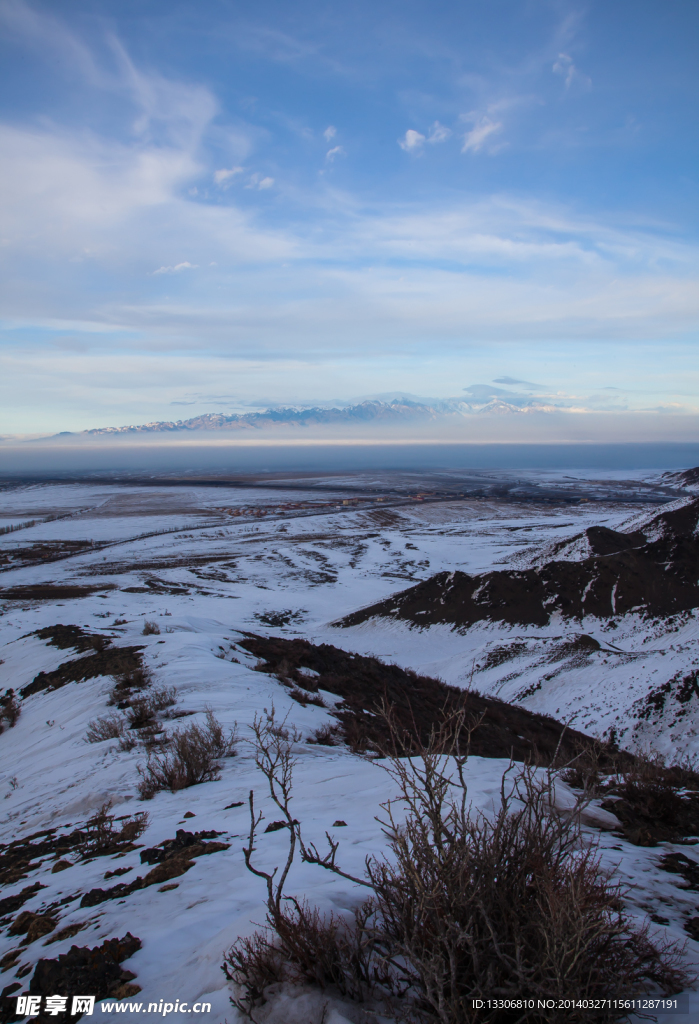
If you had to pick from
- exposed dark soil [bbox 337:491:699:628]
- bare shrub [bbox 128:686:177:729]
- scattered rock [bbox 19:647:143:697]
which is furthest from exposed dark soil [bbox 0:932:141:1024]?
Result: exposed dark soil [bbox 337:491:699:628]

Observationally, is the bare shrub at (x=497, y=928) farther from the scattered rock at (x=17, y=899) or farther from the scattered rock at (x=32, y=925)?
the scattered rock at (x=17, y=899)

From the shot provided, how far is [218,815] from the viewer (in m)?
4.48

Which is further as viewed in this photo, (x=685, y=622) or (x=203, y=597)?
(x=203, y=597)

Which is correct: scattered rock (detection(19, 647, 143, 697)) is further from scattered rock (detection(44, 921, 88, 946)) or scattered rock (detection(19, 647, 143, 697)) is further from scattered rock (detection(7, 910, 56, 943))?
scattered rock (detection(44, 921, 88, 946))

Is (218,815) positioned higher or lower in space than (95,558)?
higher

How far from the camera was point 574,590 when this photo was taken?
2130 centimetres

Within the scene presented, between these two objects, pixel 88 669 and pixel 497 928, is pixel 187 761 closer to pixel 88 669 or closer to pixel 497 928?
pixel 497 928

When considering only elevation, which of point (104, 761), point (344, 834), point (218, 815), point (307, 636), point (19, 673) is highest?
point (344, 834)

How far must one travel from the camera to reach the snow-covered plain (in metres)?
2.76

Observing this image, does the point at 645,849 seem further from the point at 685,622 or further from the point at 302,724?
the point at 685,622

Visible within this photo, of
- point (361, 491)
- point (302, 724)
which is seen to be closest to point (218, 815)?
point (302, 724)

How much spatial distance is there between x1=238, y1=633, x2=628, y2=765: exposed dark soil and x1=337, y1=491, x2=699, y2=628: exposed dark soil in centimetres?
869

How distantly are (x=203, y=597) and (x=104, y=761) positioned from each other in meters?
23.0

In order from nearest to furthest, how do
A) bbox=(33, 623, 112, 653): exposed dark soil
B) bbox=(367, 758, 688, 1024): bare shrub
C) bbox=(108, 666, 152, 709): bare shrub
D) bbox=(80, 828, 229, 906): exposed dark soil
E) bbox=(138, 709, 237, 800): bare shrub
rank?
bbox=(367, 758, 688, 1024): bare shrub < bbox=(80, 828, 229, 906): exposed dark soil < bbox=(138, 709, 237, 800): bare shrub < bbox=(108, 666, 152, 709): bare shrub < bbox=(33, 623, 112, 653): exposed dark soil
